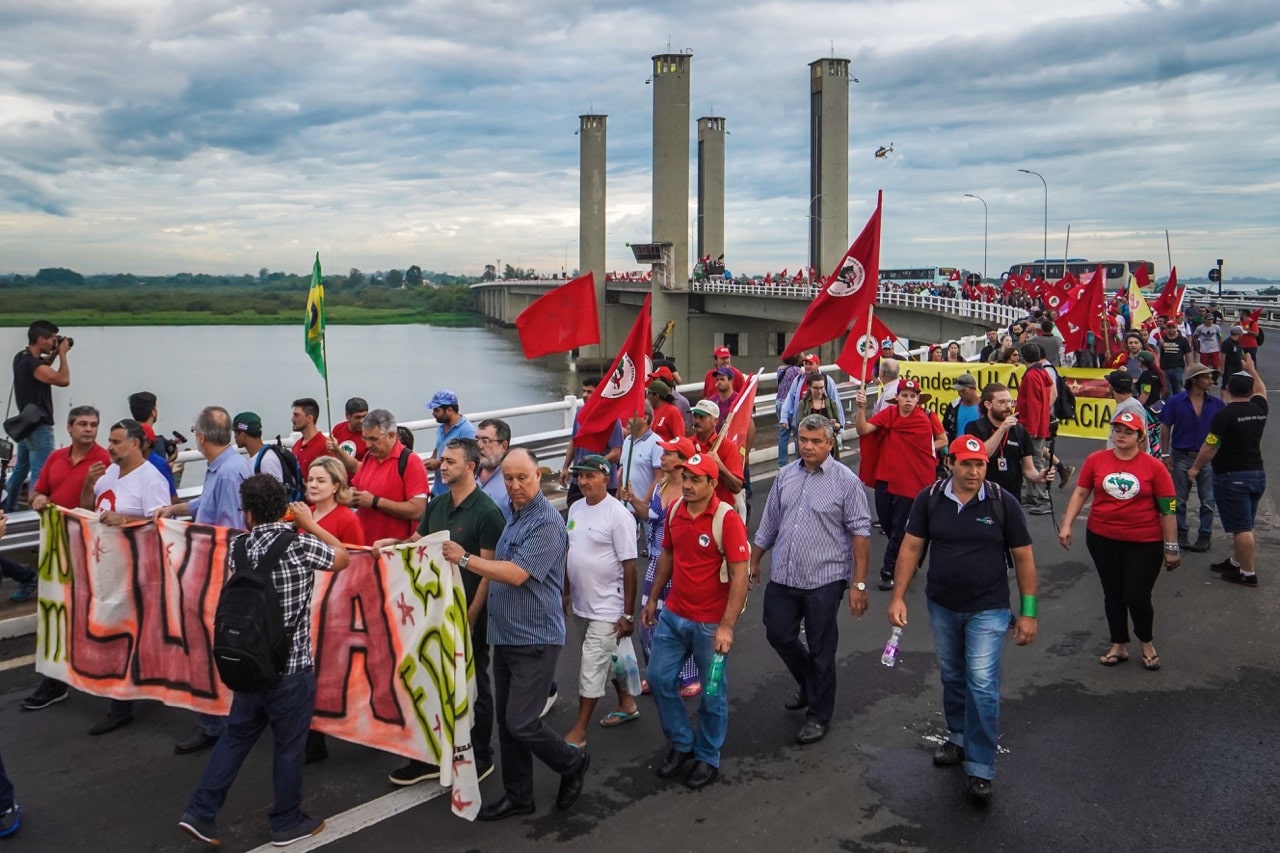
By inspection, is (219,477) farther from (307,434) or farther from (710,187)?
(710,187)

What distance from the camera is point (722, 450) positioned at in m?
6.88

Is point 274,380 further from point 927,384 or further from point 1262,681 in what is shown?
point 1262,681

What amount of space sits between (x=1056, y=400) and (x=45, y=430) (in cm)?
965

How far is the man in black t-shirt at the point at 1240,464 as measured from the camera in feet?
26.2

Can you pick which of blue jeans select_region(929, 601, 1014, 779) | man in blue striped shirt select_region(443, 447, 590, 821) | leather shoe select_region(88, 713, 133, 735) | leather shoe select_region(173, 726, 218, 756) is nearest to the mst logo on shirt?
blue jeans select_region(929, 601, 1014, 779)

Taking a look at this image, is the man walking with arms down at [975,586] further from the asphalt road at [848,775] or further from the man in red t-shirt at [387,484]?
the man in red t-shirt at [387,484]

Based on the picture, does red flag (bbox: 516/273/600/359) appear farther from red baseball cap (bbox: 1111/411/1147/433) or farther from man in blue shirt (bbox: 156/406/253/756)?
red baseball cap (bbox: 1111/411/1147/433)

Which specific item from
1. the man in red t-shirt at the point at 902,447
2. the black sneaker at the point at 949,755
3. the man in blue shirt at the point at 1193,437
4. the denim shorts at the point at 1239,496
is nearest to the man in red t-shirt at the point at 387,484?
the black sneaker at the point at 949,755

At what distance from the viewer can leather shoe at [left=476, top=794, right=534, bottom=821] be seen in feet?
15.3

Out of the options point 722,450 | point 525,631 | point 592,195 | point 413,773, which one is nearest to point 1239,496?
point 722,450

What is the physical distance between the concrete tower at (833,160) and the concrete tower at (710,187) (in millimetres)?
21472

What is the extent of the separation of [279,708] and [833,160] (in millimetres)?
64099

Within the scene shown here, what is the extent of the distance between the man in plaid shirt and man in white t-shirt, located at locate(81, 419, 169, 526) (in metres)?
1.91

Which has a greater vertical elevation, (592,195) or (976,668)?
(592,195)
